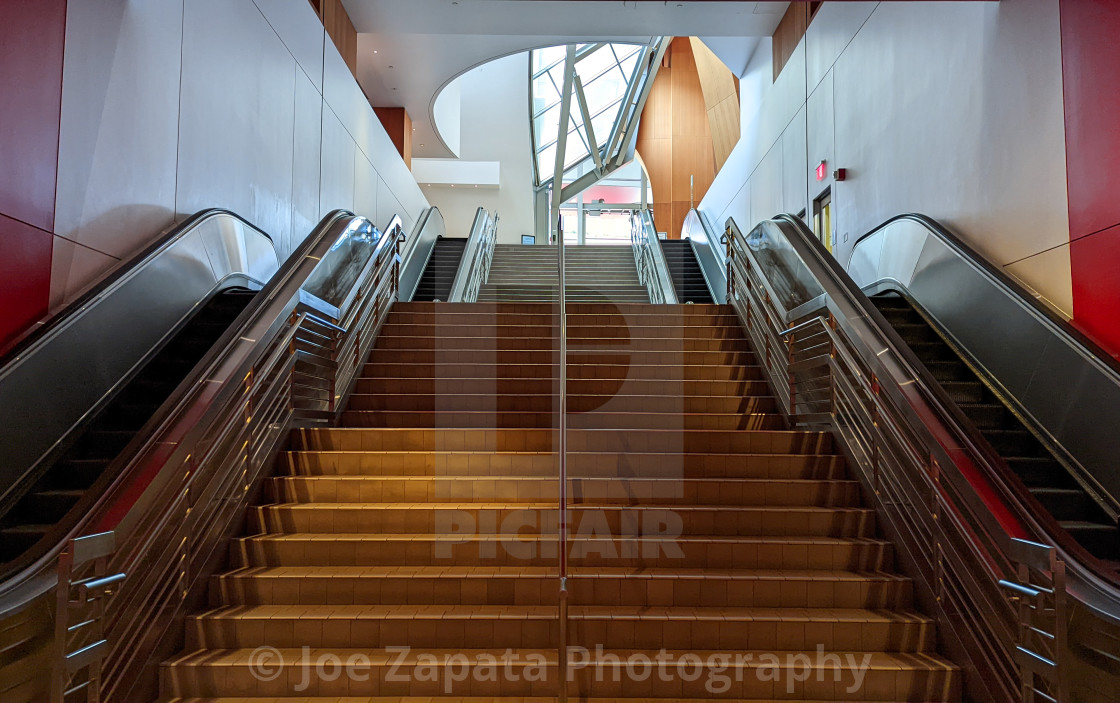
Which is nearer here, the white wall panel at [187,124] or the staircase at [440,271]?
the white wall panel at [187,124]

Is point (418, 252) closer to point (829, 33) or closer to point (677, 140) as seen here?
point (829, 33)

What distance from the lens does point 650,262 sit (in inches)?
409

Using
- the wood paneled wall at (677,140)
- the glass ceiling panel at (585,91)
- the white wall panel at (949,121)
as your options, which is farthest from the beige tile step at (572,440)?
the glass ceiling panel at (585,91)

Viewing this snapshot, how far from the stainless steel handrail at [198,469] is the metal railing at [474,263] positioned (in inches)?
185

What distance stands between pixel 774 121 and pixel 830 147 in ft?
8.05

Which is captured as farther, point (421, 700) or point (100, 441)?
point (100, 441)

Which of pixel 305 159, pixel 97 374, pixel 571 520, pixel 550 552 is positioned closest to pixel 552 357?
pixel 571 520

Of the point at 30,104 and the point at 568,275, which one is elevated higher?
the point at 568,275

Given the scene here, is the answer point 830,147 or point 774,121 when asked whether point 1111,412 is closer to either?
point 830,147

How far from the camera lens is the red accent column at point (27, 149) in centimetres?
349

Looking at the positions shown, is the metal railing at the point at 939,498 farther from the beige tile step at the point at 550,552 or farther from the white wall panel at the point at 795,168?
the white wall panel at the point at 795,168

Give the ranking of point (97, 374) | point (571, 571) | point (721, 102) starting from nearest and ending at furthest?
point (571, 571), point (97, 374), point (721, 102)

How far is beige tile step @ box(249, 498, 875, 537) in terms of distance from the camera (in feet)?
12.5

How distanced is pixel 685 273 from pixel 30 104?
28.0 ft
